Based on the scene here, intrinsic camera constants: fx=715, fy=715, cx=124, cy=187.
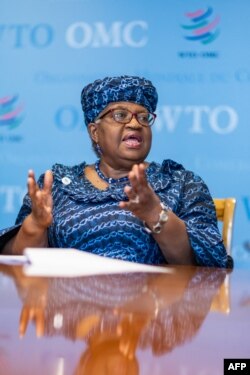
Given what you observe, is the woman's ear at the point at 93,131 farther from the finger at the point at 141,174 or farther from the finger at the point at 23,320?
the finger at the point at 23,320

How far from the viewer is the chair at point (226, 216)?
1.92 m

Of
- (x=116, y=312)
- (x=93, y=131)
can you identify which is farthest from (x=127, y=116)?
(x=116, y=312)

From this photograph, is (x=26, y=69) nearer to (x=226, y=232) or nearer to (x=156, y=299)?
(x=226, y=232)

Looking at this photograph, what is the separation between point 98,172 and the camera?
2057 mm

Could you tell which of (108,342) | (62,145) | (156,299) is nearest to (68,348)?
(108,342)

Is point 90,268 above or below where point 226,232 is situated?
below

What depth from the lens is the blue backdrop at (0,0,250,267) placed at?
332 cm

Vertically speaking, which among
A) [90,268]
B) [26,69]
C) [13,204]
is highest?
[26,69]

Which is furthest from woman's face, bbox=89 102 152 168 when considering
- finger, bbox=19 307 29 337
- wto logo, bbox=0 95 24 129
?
wto logo, bbox=0 95 24 129

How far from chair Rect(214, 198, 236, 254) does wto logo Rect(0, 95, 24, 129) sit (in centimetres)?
168

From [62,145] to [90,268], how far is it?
80.7 inches

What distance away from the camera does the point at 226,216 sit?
1.97 metres

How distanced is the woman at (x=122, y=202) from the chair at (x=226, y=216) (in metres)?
0.08

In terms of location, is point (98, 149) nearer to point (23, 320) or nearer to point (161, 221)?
point (161, 221)
